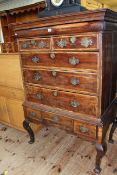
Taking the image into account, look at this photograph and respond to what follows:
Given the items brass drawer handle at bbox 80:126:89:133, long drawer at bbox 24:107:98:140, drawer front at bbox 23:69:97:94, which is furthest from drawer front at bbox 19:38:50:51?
brass drawer handle at bbox 80:126:89:133

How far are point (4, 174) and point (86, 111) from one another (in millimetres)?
1078

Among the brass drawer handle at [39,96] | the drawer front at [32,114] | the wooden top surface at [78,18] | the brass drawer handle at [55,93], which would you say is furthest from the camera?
the drawer front at [32,114]

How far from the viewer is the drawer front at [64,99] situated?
4.47 ft

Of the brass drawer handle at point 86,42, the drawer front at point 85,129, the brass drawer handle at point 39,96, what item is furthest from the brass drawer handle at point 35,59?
the drawer front at point 85,129

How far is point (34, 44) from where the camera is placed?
150 cm

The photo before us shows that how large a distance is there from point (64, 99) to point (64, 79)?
7.7 inches

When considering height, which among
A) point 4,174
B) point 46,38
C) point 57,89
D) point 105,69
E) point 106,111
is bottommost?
point 4,174

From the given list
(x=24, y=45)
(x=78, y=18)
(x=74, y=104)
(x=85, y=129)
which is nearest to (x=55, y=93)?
(x=74, y=104)

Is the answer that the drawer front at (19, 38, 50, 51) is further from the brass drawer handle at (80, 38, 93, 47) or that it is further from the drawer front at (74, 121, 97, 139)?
the drawer front at (74, 121, 97, 139)

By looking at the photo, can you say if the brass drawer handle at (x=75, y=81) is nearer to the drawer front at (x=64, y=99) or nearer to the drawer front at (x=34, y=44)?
the drawer front at (x=64, y=99)

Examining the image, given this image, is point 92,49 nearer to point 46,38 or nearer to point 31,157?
point 46,38

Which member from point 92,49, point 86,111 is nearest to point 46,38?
point 92,49

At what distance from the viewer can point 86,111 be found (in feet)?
4.61

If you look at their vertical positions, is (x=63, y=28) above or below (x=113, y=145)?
above
